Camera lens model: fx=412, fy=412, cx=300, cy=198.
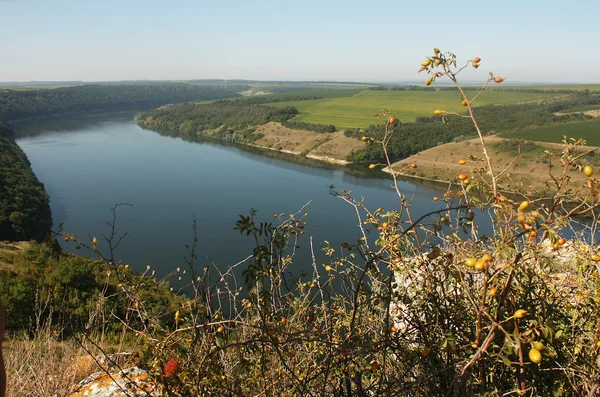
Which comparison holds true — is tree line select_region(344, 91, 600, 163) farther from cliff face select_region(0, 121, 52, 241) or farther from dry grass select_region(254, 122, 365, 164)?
cliff face select_region(0, 121, 52, 241)

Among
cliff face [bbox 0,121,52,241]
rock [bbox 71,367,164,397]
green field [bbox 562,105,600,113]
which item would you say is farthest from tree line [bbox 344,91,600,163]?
rock [bbox 71,367,164,397]

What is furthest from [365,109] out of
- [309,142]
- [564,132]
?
[564,132]

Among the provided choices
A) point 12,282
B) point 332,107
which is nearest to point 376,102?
point 332,107

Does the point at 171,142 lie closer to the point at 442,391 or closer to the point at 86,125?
the point at 86,125

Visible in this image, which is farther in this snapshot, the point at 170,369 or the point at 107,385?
the point at 107,385

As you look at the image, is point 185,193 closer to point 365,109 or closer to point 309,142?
point 309,142

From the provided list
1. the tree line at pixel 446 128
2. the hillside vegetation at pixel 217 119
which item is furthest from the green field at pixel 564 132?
the hillside vegetation at pixel 217 119
